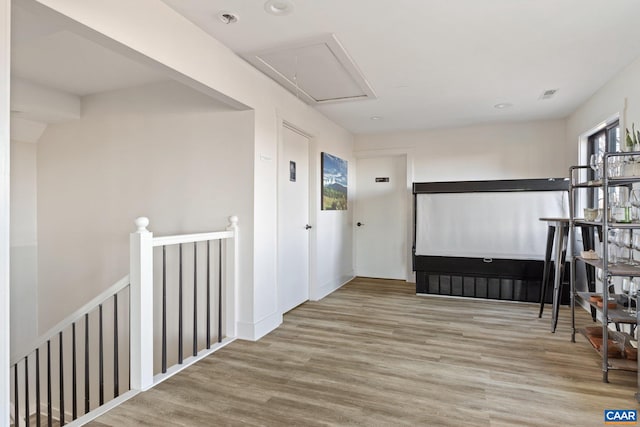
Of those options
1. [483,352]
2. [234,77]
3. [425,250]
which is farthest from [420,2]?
[425,250]

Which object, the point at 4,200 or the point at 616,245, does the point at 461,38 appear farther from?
the point at 4,200

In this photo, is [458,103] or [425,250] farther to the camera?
[425,250]

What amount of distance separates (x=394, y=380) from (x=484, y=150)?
389 centimetres

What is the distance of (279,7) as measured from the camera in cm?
220

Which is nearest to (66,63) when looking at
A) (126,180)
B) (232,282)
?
(126,180)

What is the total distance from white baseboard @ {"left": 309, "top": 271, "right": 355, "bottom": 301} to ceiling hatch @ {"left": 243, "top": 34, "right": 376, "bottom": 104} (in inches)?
91.1

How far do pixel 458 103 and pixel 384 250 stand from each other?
260 cm

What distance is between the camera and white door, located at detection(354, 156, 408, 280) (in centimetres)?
577

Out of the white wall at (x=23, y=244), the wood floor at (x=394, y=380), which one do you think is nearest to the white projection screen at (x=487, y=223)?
the wood floor at (x=394, y=380)

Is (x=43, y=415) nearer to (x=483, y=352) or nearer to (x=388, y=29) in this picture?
(x=483, y=352)

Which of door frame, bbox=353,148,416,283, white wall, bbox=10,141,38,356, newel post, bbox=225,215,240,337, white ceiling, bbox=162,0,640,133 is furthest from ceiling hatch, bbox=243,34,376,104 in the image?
white wall, bbox=10,141,38,356

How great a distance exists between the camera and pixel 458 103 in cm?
410

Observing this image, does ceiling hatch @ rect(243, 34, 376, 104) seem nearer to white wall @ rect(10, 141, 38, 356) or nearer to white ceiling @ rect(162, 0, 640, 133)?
white ceiling @ rect(162, 0, 640, 133)

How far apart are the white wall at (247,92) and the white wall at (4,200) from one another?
233mm
